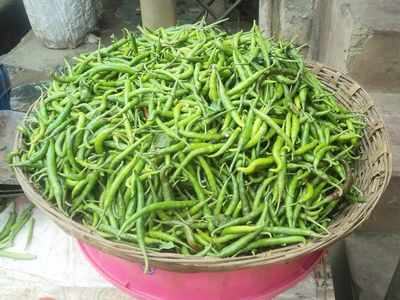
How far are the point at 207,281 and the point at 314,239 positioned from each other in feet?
1.10

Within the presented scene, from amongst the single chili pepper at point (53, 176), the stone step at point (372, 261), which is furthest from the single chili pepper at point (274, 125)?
the stone step at point (372, 261)

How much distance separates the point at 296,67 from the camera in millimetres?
1942

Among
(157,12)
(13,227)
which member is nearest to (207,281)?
(13,227)

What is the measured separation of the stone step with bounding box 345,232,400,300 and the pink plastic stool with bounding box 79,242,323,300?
1.08 meters

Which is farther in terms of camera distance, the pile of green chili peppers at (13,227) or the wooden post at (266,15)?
the wooden post at (266,15)

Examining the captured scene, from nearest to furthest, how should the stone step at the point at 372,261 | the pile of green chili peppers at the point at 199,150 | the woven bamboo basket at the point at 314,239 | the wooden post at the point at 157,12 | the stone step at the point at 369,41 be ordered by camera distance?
1. the woven bamboo basket at the point at 314,239
2. the pile of green chili peppers at the point at 199,150
3. the stone step at the point at 372,261
4. the stone step at the point at 369,41
5. the wooden post at the point at 157,12

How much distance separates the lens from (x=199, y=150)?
161 cm

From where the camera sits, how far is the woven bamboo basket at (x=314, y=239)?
4.80 ft

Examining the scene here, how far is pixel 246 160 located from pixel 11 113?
150 centimetres

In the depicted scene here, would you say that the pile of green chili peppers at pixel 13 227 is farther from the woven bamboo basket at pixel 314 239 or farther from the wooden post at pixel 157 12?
the wooden post at pixel 157 12

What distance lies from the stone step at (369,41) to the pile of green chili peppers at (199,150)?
0.98 meters

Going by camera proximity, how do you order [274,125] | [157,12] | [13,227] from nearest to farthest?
[274,125], [13,227], [157,12]

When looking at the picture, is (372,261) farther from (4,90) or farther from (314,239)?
(4,90)

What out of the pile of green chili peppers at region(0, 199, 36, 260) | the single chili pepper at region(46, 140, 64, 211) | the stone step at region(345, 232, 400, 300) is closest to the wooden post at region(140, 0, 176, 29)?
the pile of green chili peppers at region(0, 199, 36, 260)
